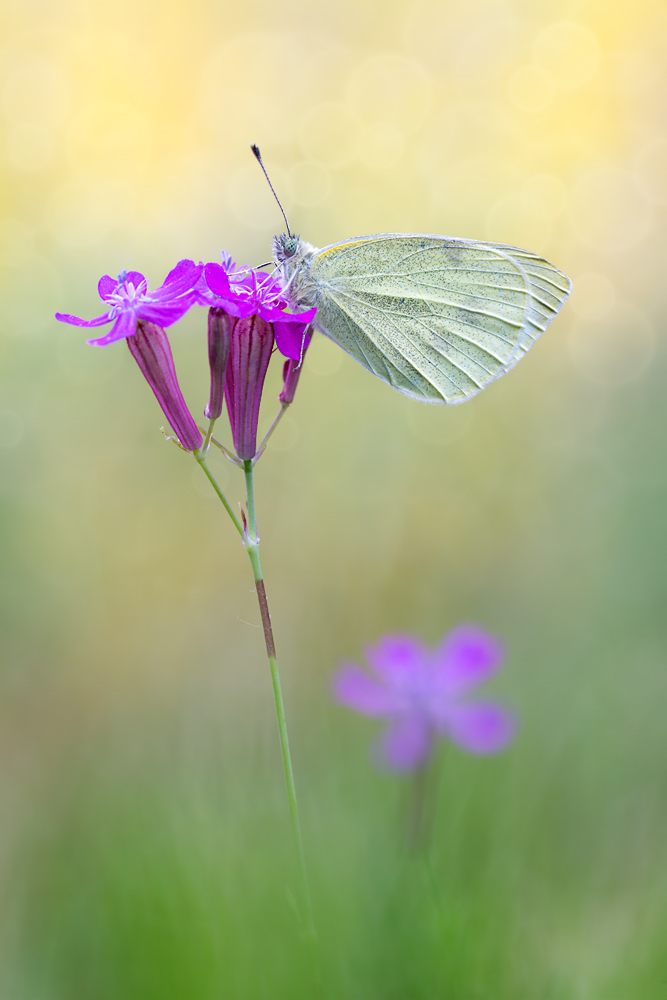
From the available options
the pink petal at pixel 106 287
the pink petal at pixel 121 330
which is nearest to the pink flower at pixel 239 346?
the pink petal at pixel 121 330

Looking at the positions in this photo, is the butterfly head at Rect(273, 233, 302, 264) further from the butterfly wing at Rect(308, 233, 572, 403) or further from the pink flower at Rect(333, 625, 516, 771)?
the pink flower at Rect(333, 625, 516, 771)

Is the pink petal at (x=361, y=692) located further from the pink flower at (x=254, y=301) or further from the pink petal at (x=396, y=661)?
the pink flower at (x=254, y=301)

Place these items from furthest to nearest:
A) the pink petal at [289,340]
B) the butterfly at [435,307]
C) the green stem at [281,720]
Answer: the butterfly at [435,307], the pink petal at [289,340], the green stem at [281,720]

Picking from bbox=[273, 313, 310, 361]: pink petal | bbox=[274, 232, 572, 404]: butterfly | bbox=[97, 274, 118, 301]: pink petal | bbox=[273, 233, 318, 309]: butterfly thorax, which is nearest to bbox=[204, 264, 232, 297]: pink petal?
bbox=[273, 313, 310, 361]: pink petal

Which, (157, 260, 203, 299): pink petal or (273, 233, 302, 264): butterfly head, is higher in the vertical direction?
Answer: (273, 233, 302, 264): butterfly head

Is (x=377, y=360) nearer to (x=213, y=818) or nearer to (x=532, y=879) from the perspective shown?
(x=213, y=818)

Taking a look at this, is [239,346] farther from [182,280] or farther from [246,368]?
[182,280]
